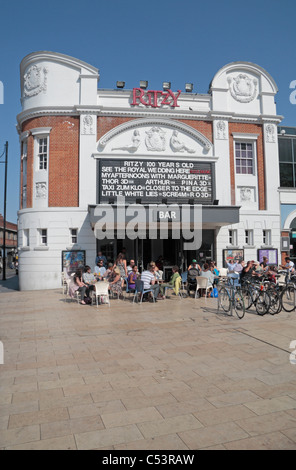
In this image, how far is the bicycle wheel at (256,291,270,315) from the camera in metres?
9.05

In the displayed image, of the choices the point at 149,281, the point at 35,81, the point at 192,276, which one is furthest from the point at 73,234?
the point at 35,81

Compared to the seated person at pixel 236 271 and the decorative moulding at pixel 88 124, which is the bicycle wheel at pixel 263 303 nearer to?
the seated person at pixel 236 271

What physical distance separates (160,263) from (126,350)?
1094 cm

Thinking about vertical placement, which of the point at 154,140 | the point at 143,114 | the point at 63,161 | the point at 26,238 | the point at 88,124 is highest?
the point at 143,114

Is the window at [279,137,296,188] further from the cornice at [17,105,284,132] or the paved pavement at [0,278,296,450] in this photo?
the paved pavement at [0,278,296,450]

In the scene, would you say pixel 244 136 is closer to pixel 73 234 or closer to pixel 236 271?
pixel 236 271

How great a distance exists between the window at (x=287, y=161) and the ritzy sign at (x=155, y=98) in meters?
7.32

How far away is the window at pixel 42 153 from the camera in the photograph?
696 inches

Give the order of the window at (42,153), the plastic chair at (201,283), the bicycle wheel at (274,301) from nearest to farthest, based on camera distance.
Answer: the bicycle wheel at (274,301) → the plastic chair at (201,283) → the window at (42,153)

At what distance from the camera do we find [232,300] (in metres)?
9.10

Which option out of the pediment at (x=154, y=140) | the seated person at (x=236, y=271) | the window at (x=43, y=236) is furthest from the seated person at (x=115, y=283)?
the pediment at (x=154, y=140)

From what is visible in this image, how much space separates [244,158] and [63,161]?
34.4 feet

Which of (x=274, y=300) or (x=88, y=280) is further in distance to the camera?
(x=88, y=280)
